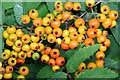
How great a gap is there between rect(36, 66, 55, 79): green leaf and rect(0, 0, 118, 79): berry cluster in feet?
0.07

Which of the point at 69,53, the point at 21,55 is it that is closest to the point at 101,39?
the point at 69,53

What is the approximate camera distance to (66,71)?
4.56 feet

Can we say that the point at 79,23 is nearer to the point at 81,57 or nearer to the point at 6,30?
the point at 81,57

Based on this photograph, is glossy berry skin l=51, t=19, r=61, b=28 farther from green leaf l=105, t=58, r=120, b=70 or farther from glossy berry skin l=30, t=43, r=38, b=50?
green leaf l=105, t=58, r=120, b=70

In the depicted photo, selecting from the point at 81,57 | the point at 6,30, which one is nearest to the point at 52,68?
the point at 81,57

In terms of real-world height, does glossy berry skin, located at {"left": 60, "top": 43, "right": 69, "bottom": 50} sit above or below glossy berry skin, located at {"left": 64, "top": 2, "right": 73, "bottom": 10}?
below

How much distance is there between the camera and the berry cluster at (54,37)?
1.43 meters

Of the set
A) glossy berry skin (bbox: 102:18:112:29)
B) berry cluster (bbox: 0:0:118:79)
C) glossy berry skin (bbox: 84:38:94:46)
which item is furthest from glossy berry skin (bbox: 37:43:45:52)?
glossy berry skin (bbox: 102:18:112:29)

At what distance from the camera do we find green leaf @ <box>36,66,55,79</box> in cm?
141

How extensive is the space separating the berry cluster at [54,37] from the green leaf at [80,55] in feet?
0.30

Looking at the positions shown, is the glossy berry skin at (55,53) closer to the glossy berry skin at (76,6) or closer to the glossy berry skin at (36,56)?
the glossy berry skin at (36,56)

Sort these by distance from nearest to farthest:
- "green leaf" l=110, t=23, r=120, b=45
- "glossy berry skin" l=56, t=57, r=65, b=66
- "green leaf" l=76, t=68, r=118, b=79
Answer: "green leaf" l=76, t=68, r=118, b=79
"glossy berry skin" l=56, t=57, r=65, b=66
"green leaf" l=110, t=23, r=120, b=45

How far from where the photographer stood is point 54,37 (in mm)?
1448

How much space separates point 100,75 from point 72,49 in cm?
25
